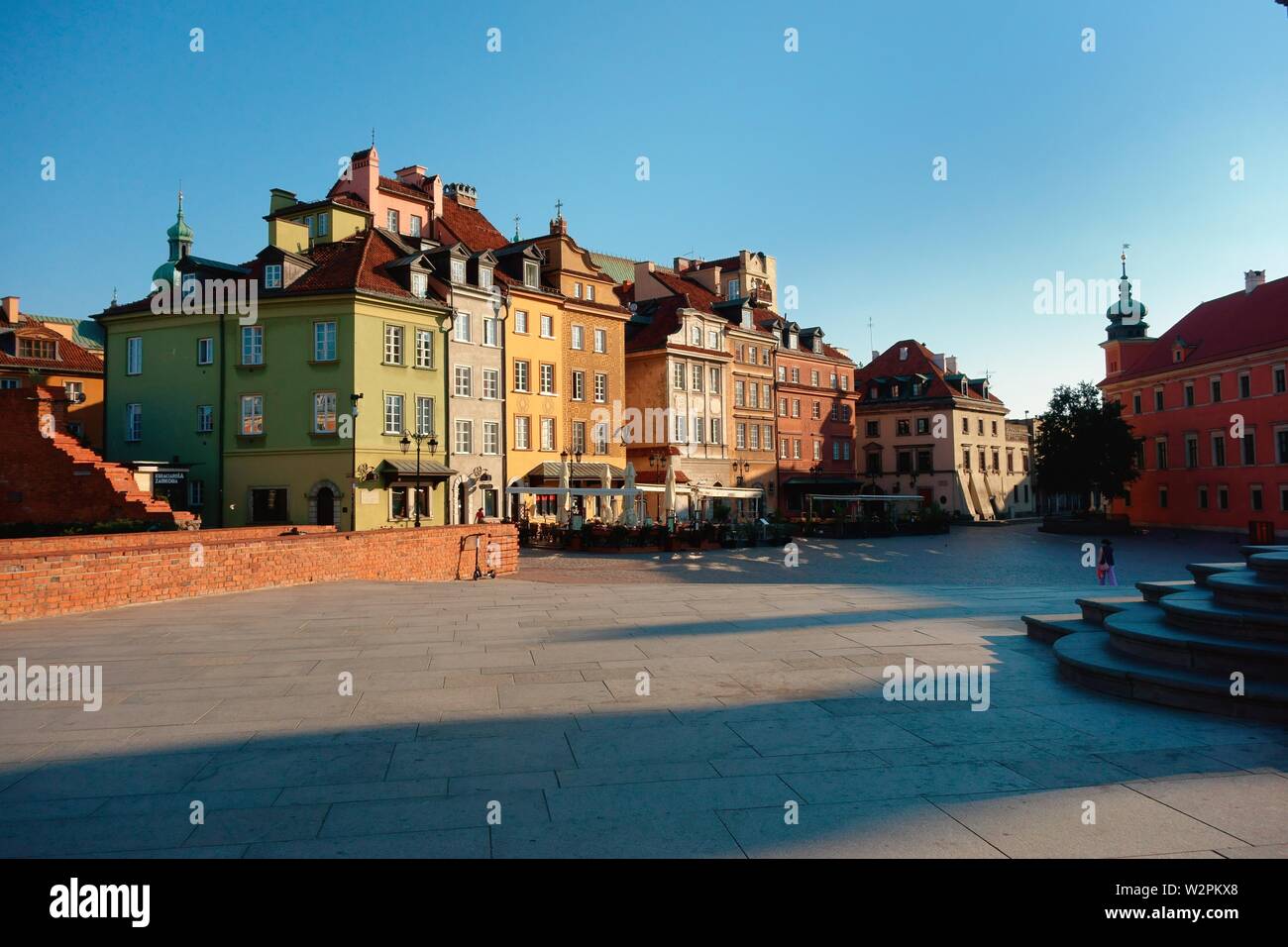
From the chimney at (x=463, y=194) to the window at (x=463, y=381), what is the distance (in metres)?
15.6

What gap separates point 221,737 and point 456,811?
110 inches

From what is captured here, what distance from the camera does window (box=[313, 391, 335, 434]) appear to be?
121 ft

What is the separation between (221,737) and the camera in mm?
6965

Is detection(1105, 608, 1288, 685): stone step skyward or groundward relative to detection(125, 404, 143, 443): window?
groundward

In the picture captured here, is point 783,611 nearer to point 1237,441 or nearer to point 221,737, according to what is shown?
point 221,737

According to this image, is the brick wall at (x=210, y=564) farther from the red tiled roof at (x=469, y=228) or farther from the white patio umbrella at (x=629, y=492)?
the red tiled roof at (x=469, y=228)

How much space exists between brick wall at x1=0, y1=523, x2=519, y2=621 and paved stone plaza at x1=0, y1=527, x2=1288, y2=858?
1.02 metres

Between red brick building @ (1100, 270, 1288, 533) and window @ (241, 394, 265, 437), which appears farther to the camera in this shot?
red brick building @ (1100, 270, 1288, 533)

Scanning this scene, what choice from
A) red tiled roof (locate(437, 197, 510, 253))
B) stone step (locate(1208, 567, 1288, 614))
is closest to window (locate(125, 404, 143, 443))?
red tiled roof (locate(437, 197, 510, 253))

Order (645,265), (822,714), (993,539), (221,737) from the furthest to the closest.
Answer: (645,265) → (993,539) → (822,714) → (221,737)

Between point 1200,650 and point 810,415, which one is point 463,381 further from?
point 1200,650

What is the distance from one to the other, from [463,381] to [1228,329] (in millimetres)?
51028

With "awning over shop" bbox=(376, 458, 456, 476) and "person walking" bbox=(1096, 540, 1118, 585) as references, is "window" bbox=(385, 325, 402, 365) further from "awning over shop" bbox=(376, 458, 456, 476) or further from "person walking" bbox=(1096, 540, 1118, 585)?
"person walking" bbox=(1096, 540, 1118, 585)

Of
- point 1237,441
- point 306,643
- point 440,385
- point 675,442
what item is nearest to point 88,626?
point 306,643
